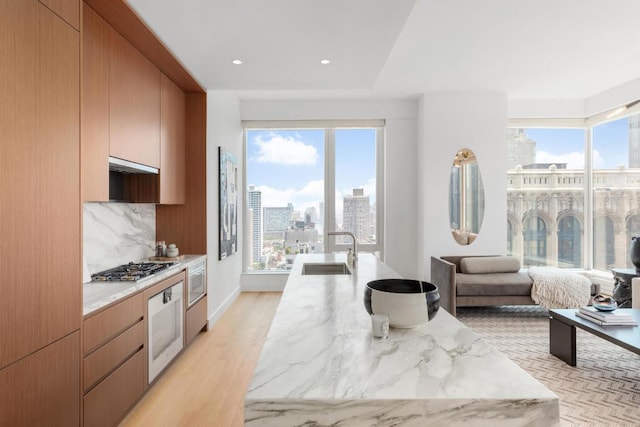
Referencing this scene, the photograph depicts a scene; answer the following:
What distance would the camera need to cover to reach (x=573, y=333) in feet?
9.75

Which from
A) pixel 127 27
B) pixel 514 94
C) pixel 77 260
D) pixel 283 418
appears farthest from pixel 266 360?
pixel 514 94

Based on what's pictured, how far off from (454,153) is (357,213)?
5.47 feet

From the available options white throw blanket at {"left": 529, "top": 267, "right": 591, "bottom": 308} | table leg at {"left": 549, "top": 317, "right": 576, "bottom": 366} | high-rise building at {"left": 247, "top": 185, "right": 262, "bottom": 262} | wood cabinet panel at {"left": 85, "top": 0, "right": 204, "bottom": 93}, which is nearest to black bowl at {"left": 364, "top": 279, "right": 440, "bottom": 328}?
wood cabinet panel at {"left": 85, "top": 0, "right": 204, "bottom": 93}

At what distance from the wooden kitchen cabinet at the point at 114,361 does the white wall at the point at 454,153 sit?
4.00 m

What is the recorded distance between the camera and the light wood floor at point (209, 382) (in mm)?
2287

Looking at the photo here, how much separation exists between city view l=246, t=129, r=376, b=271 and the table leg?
2.99 meters

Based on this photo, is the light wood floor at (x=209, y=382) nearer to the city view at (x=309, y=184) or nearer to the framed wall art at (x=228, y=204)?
the framed wall art at (x=228, y=204)

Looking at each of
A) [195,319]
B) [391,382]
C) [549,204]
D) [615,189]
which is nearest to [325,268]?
[195,319]

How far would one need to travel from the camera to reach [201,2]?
225cm

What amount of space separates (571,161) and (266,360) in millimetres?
6293

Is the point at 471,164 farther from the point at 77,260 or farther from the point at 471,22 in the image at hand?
the point at 77,260

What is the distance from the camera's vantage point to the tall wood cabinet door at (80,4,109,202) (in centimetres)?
208

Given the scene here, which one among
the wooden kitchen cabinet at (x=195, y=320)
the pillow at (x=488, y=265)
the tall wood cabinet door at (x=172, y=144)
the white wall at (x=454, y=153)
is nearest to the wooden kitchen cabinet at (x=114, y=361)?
the wooden kitchen cabinet at (x=195, y=320)

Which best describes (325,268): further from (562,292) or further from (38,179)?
(562,292)
